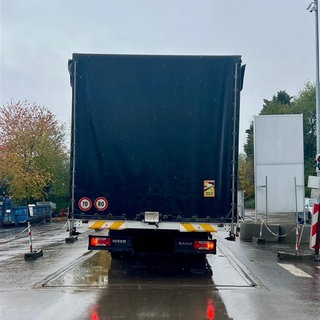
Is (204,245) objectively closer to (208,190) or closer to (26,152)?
(208,190)

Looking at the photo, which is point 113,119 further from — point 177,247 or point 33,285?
point 33,285

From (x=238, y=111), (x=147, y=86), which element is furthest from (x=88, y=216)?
(x=238, y=111)

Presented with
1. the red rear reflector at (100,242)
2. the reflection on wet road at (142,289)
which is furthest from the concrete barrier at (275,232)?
the red rear reflector at (100,242)

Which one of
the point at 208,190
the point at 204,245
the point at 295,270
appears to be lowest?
the point at 295,270

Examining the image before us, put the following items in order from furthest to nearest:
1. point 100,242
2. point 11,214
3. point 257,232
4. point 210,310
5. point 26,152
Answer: point 26,152 < point 11,214 < point 257,232 < point 100,242 < point 210,310

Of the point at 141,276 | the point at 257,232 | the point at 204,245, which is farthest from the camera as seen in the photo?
the point at 257,232

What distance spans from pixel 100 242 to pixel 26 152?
1276 inches

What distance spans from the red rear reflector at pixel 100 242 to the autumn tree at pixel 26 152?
2994 centimetres

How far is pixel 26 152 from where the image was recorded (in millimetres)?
40250

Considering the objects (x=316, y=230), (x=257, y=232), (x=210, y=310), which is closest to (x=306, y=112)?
(x=257, y=232)

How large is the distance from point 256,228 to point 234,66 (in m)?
10.5

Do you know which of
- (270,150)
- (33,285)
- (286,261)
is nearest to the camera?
(33,285)

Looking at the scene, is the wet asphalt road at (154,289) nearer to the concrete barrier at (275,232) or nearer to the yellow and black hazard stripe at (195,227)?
the yellow and black hazard stripe at (195,227)

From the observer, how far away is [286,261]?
1255cm
